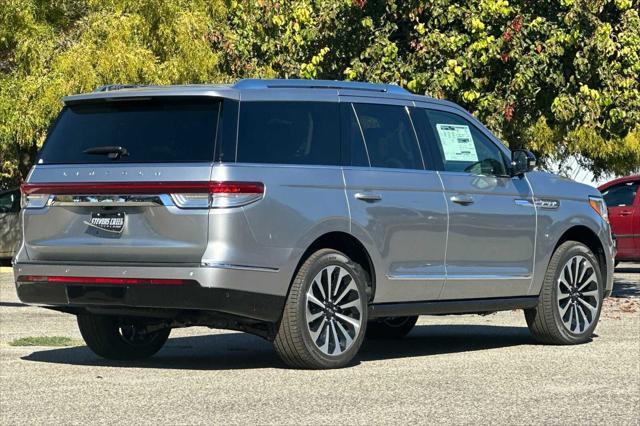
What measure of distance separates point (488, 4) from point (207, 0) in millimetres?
12864

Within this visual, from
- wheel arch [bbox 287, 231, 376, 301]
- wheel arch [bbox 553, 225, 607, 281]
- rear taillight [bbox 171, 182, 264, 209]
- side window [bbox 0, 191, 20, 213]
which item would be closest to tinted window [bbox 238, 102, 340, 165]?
rear taillight [bbox 171, 182, 264, 209]

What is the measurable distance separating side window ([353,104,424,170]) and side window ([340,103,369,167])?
Result: 55mm

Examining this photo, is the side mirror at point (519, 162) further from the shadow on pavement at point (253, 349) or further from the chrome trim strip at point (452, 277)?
the shadow on pavement at point (253, 349)

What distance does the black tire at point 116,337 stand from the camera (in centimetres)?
1081

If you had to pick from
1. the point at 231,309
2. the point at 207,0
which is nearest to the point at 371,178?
the point at 231,309

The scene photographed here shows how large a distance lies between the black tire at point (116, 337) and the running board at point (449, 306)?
1.61 metres

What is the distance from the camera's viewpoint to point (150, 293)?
31.4ft

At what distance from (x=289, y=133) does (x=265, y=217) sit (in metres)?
0.80

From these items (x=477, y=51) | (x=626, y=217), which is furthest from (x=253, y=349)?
(x=626, y=217)

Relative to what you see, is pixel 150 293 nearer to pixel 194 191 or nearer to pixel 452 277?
pixel 194 191

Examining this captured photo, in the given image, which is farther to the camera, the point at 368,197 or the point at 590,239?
the point at 590,239

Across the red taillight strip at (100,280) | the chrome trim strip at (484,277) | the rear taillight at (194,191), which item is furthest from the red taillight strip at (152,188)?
the chrome trim strip at (484,277)

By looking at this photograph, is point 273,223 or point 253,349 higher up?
point 273,223

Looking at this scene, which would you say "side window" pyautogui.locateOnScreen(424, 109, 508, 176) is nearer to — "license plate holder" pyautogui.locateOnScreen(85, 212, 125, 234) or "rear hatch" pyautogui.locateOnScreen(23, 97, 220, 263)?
"rear hatch" pyautogui.locateOnScreen(23, 97, 220, 263)
